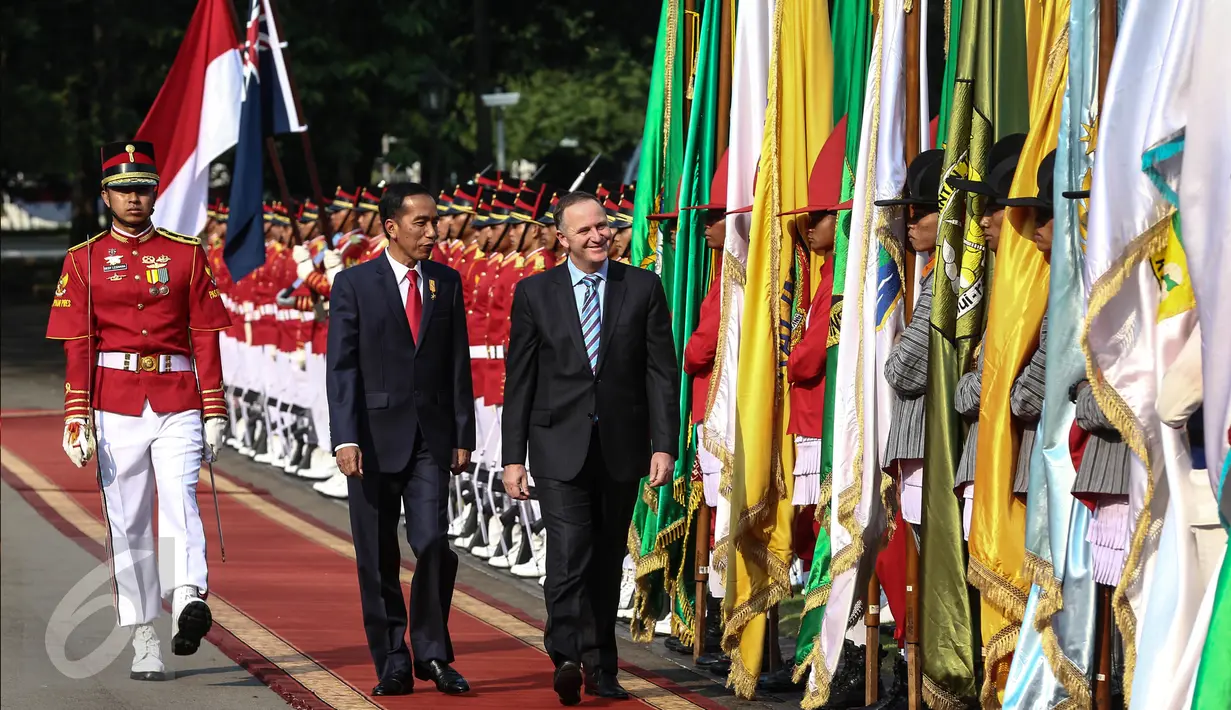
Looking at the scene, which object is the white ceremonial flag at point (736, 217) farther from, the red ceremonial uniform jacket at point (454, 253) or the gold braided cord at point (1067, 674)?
the red ceremonial uniform jacket at point (454, 253)

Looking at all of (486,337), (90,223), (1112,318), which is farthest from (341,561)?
(90,223)

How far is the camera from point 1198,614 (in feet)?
18.1

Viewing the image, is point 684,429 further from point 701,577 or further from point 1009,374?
point 1009,374

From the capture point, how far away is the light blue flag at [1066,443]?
624 cm

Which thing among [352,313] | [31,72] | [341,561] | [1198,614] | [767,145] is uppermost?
[31,72]

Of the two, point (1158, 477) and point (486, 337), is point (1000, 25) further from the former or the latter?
point (486, 337)

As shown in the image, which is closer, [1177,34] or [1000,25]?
[1177,34]

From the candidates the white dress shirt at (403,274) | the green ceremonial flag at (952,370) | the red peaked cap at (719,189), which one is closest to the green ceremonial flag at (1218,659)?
the green ceremonial flag at (952,370)

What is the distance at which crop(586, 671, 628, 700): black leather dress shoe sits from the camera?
27.4ft

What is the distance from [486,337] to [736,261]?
4626 millimetres

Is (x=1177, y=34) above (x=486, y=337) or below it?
above

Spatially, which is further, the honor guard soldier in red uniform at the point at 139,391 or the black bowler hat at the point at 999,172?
the honor guard soldier in red uniform at the point at 139,391

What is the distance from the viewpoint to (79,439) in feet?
28.8

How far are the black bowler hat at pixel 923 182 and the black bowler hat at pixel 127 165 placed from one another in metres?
3.22
